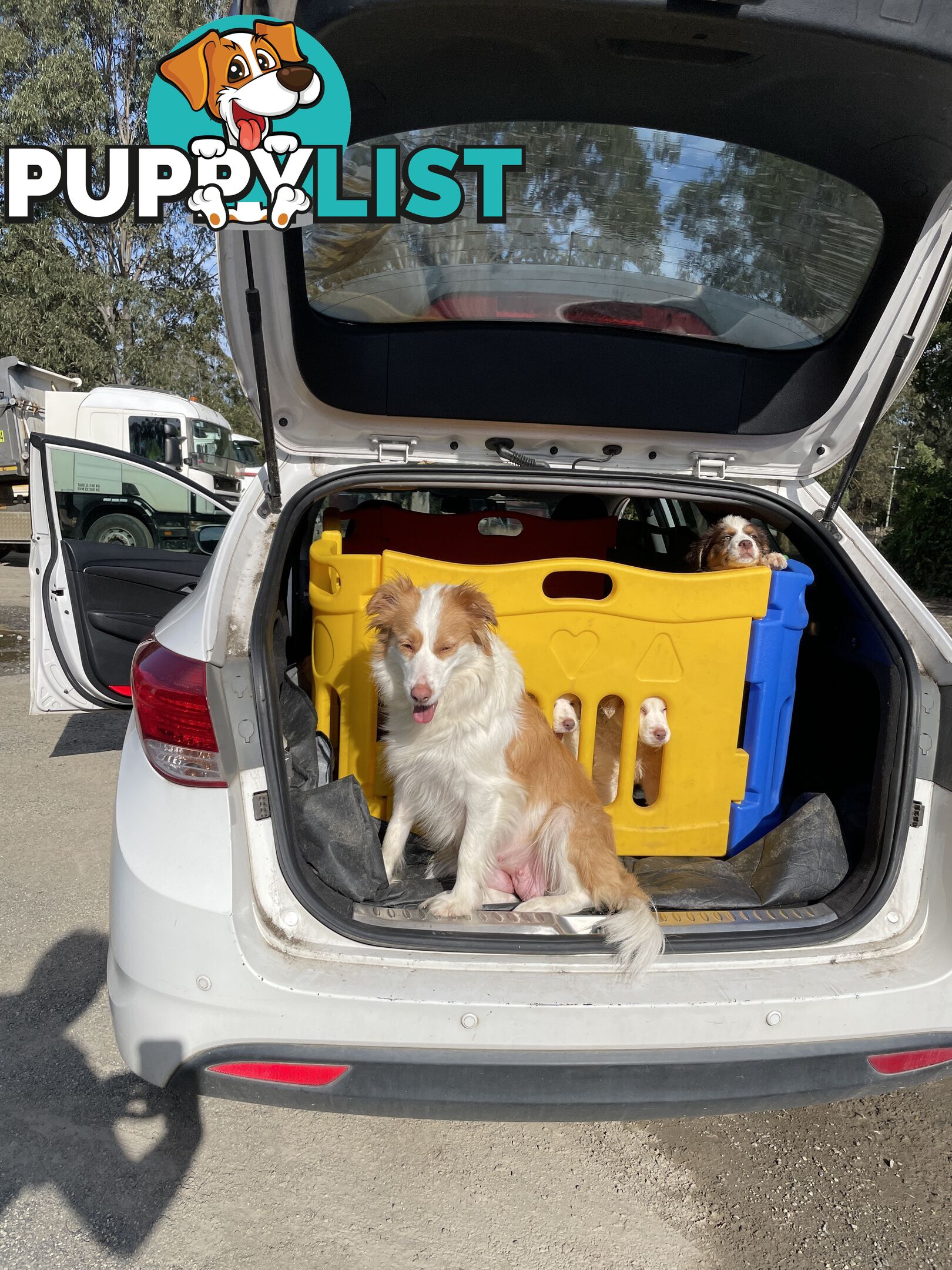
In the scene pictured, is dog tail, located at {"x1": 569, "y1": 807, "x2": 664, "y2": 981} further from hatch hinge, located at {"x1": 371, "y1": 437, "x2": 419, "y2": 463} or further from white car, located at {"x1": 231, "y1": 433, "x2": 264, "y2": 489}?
white car, located at {"x1": 231, "y1": 433, "x2": 264, "y2": 489}

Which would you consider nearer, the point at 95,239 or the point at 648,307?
the point at 648,307

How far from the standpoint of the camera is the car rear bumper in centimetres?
181

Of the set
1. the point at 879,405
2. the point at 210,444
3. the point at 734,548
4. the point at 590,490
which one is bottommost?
the point at 210,444

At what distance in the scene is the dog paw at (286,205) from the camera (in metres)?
2.43

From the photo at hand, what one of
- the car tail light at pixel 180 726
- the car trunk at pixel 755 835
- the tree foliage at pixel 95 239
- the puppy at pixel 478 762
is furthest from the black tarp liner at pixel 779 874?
the tree foliage at pixel 95 239

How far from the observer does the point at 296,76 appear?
2.19m

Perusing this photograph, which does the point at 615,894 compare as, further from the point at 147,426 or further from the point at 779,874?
the point at 147,426

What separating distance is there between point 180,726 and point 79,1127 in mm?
1407

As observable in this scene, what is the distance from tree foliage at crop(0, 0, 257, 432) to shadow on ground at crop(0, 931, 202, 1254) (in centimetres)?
2163

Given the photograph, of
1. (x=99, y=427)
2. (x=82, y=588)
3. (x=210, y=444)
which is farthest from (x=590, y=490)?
(x=210, y=444)

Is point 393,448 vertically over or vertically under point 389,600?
over

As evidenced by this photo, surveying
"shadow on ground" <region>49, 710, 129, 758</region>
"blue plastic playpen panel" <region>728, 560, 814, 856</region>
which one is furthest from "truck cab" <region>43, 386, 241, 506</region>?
"blue plastic playpen panel" <region>728, 560, 814, 856</region>

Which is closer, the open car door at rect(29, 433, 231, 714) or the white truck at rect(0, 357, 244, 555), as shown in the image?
the open car door at rect(29, 433, 231, 714)

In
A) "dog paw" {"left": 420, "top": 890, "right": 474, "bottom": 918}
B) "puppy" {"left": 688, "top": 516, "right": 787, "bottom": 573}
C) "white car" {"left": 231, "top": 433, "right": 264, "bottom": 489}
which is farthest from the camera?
"white car" {"left": 231, "top": 433, "right": 264, "bottom": 489}
